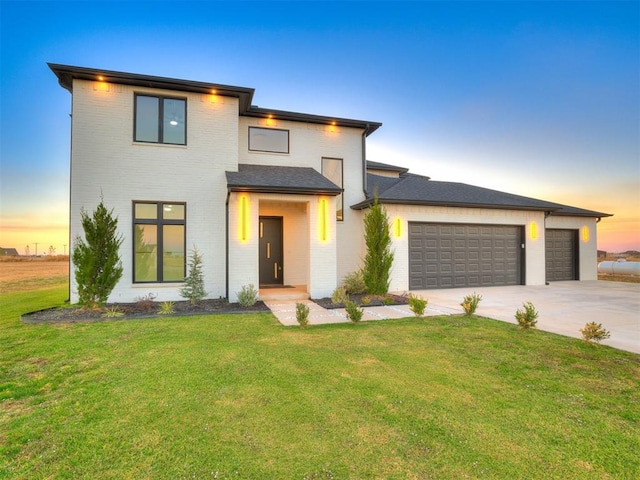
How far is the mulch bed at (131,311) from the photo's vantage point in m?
7.00

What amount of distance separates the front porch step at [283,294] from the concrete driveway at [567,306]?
396cm

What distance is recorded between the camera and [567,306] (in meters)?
8.40

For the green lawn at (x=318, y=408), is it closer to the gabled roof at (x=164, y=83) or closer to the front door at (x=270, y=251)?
the front door at (x=270, y=251)

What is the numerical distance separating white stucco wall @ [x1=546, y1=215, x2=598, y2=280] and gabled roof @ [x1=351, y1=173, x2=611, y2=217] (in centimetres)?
41

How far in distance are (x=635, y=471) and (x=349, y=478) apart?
6.56 feet

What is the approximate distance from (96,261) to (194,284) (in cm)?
242

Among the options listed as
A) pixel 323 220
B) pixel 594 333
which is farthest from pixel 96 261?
pixel 594 333

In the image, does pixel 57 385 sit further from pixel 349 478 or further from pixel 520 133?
pixel 520 133

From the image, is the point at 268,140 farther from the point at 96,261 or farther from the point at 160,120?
the point at 96,261

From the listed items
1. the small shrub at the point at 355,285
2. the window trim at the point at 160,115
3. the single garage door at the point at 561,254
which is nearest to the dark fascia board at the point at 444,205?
the single garage door at the point at 561,254

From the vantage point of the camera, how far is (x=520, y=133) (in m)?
15.6

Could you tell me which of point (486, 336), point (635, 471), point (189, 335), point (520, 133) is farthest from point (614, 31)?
point (189, 335)

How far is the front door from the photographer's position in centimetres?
1185

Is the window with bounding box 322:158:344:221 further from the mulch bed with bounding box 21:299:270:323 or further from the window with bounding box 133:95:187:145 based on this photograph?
the window with bounding box 133:95:187:145
